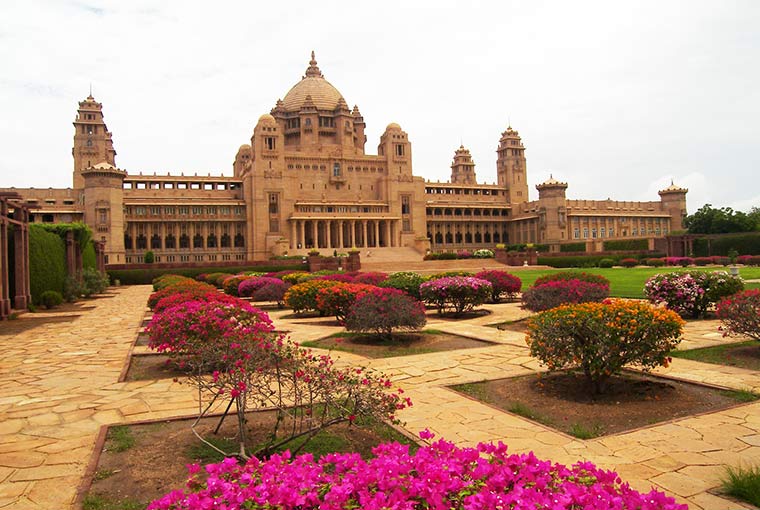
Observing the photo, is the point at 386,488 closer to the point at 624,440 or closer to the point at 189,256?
the point at 624,440

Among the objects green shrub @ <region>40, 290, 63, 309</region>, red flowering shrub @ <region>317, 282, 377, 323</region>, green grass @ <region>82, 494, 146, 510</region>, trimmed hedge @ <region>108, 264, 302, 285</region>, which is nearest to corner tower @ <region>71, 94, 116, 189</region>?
trimmed hedge @ <region>108, 264, 302, 285</region>

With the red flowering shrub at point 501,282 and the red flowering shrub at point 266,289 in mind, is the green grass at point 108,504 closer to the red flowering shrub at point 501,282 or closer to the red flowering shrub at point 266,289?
the red flowering shrub at point 501,282

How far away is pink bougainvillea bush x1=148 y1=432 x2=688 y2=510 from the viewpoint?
99.4 inches

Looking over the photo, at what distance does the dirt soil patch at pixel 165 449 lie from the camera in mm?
4449

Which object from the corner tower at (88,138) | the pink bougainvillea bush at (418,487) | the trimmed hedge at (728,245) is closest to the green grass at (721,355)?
the pink bougainvillea bush at (418,487)

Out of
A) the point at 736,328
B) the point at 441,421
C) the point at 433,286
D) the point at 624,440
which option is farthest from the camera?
the point at 433,286

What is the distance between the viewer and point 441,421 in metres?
6.11

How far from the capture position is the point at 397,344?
11.9 m

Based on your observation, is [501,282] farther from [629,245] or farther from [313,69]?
[313,69]

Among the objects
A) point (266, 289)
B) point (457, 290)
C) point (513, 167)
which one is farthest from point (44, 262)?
point (513, 167)

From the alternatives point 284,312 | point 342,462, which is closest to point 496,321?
point 284,312

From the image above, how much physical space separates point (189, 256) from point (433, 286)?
2317 inches

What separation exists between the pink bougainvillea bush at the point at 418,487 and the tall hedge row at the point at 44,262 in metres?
23.6

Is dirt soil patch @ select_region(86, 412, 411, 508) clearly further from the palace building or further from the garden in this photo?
the palace building
